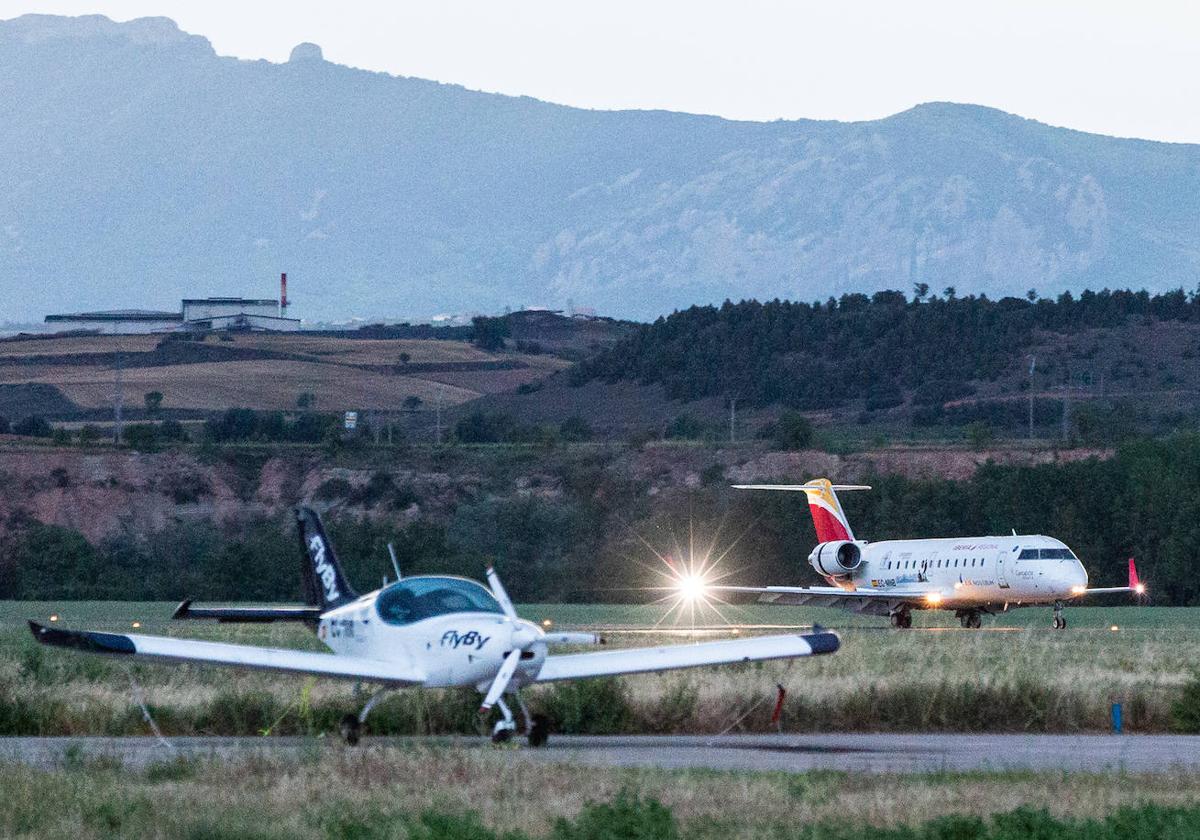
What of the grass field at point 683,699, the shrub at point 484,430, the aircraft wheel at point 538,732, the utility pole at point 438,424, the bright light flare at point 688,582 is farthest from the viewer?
the utility pole at point 438,424

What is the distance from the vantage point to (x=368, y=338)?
189 m

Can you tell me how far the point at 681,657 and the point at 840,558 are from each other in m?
35.6

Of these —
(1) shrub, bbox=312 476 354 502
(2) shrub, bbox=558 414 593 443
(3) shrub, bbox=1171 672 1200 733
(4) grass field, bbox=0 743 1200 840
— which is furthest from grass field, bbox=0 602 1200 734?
(2) shrub, bbox=558 414 593 443

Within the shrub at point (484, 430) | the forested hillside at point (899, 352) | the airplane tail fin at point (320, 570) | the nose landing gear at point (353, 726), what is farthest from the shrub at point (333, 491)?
the nose landing gear at point (353, 726)

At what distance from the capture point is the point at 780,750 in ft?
73.9

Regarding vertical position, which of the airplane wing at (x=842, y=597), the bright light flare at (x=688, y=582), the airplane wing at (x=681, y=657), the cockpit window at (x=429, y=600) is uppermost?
the cockpit window at (x=429, y=600)

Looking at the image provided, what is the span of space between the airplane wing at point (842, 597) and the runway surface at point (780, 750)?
29.5 metres

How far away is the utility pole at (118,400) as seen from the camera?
12075cm

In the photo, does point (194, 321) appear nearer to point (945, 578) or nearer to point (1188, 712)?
point (945, 578)

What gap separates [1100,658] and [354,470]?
7749cm

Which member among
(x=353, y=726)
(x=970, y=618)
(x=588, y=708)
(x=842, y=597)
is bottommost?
(x=970, y=618)

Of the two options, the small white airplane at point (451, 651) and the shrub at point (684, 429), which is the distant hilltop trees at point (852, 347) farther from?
the small white airplane at point (451, 651)

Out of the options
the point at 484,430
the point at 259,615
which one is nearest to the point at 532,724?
the point at 259,615

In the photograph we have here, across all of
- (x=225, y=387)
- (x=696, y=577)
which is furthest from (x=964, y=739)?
(x=225, y=387)
